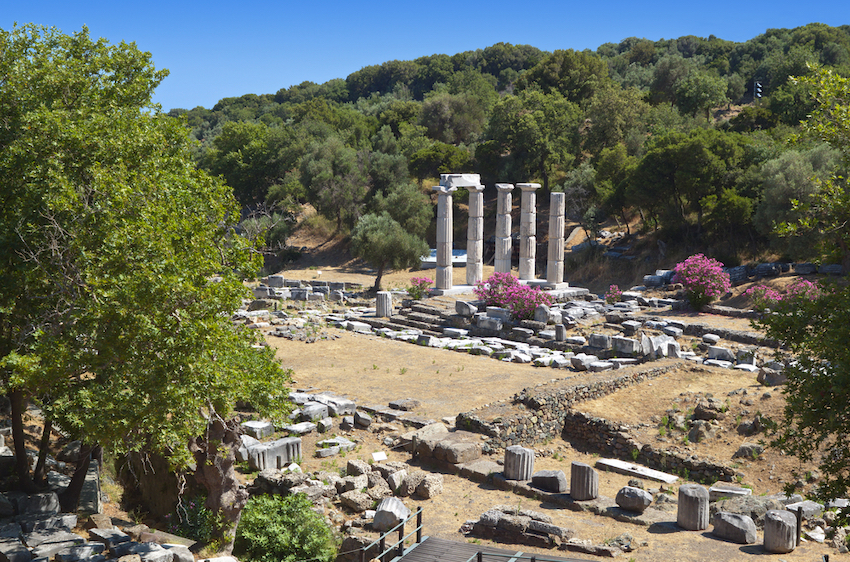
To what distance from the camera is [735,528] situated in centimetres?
1125

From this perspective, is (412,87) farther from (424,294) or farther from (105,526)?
(105,526)

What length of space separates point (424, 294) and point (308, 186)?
2233 cm

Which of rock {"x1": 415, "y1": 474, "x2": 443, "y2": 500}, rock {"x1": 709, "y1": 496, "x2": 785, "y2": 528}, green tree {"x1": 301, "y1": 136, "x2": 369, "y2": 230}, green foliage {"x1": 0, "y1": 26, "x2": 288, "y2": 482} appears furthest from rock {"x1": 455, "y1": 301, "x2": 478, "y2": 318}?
green tree {"x1": 301, "y1": 136, "x2": 369, "y2": 230}

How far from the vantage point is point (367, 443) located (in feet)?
54.6

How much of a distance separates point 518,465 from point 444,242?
800 inches

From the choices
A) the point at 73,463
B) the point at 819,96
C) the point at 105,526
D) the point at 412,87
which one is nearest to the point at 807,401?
the point at 819,96

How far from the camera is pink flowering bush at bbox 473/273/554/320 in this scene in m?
27.6

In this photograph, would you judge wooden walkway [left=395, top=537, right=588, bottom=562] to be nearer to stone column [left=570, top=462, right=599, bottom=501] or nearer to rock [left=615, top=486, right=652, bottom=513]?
rock [left=615, top=486, right=652, bottom=513]

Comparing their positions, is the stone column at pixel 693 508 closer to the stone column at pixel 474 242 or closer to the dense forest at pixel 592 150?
the dense forest at pixel 592 150

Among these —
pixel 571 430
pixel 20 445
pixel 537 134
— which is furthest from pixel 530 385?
pixel 537 134

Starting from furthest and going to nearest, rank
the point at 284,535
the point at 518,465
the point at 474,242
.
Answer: the point at 474,242, the point at 518,465, the point at 284,535

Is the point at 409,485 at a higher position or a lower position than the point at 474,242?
lower

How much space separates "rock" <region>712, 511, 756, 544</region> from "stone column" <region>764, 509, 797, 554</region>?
1.29 feet

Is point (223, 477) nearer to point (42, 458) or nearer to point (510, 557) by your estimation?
point (42, 458)
